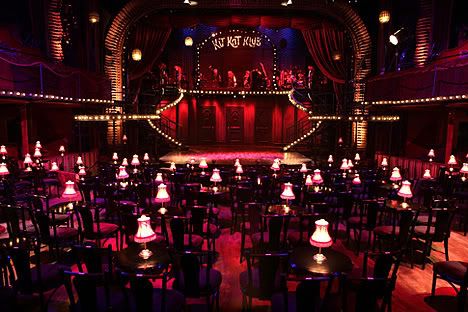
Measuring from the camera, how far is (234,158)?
1577 centimetres

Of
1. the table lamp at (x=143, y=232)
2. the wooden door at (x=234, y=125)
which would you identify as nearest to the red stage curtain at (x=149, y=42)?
the wooden door at (x=234, y=125)

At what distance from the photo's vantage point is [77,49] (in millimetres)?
16266

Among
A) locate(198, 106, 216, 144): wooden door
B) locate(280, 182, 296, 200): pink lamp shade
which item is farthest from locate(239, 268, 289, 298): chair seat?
locate(198, 106, 216, 144): wooden door

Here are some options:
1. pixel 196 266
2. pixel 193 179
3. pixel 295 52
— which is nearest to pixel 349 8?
pixel 295 52

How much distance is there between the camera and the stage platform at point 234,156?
14867 mm

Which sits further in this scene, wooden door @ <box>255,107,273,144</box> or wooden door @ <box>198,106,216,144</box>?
wooden door @ <box>198,106,216,144</box>

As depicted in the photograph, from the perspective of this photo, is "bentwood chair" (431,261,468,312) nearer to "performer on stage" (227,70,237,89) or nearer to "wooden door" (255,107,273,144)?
"performer on stage" (227,70,237,89)

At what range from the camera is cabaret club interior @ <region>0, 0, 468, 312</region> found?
4.39 meters

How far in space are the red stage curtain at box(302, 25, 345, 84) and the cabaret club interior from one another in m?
0.10

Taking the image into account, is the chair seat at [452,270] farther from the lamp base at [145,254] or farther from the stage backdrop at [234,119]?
the stage backdrop at [234,119]

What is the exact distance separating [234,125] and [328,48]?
6.67m

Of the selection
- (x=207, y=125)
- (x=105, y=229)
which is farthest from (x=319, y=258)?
(x=207, y=125)

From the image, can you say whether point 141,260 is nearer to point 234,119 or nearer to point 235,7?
point 235,7

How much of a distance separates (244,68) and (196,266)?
18.1 metres
